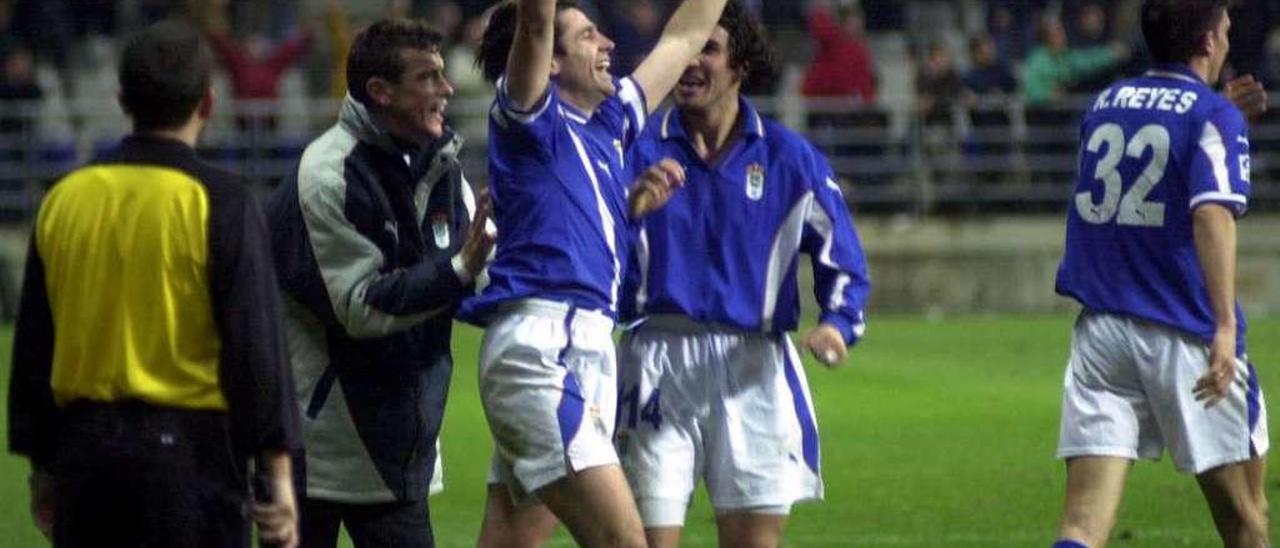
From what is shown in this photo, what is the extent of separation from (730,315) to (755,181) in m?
0.42

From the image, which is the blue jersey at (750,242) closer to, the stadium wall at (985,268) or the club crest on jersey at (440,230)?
the club crest on jersey at (440,230)

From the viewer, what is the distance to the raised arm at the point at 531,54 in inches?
265

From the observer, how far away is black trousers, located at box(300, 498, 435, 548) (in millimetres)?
7465

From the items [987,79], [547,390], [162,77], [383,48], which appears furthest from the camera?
[987,79]

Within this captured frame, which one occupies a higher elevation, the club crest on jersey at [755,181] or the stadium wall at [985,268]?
the club crest on jersey at [755,181]

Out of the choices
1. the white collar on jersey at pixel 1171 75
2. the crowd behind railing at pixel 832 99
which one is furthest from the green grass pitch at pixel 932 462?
the crowd behind railing at pixel 832 99

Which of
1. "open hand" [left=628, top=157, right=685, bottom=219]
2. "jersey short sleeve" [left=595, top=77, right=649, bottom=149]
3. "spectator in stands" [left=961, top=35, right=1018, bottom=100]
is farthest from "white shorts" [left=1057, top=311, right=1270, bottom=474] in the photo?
"spectator in stands" [left=961, top=35, right=1018, bottom=100]

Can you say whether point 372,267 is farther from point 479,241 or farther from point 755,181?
point 755,181

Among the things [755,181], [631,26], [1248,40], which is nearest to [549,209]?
[755,181]

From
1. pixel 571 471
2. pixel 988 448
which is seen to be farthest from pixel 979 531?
pixel 571 471

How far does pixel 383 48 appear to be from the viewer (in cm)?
735

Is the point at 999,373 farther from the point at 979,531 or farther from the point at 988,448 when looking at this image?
→ the point at 979,531

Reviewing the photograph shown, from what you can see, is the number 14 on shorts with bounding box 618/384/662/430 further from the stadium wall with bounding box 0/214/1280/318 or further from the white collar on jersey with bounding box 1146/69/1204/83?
the stadium wall with bounding box 0/214/1280/318

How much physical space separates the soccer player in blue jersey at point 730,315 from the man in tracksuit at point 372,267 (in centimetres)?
68
